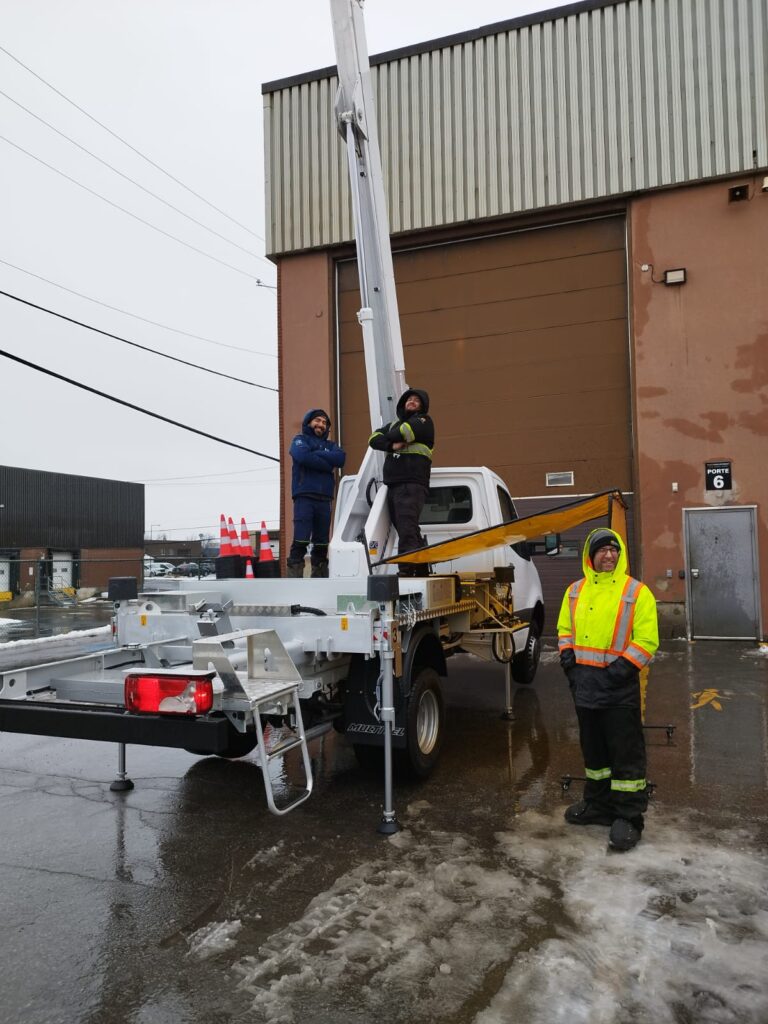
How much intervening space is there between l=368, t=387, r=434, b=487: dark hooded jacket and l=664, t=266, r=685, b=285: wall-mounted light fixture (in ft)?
27.3

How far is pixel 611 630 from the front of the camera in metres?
4.33

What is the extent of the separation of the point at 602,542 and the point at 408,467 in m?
2.24

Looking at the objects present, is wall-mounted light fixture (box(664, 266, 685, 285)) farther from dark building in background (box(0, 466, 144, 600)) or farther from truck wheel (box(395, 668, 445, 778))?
dark building in background (box(0, 466, 144, 600))

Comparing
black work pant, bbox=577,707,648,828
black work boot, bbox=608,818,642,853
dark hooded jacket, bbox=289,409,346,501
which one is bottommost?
black work boot, bbox=608,818,642,853

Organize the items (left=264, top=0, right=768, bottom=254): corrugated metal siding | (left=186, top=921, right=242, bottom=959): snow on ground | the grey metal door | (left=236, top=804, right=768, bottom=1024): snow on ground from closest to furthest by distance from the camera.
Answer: (left=236, top=804, right=768, bottom=1024): snow on ground
(left=186, top=921, right=242, bottom=959): snow on ground
the grey metal door
(left=264, top=0, right=768, bottom=254): corrugated metal siding

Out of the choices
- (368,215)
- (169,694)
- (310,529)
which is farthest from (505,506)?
(169,694)

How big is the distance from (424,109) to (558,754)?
12469 millimetres

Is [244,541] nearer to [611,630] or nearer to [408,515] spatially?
[408,515]

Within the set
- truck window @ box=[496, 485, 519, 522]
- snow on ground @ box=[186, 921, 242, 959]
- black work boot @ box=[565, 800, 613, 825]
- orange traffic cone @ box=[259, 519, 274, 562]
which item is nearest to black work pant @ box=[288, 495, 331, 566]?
orange traffic cone @ box=[259, 519, 274, 562]

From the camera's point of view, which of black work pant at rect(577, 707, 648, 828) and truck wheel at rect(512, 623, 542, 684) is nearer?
black work pant at rect(577, 707, 648, 828)

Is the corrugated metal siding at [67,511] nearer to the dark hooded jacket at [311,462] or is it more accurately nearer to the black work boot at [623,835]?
the dark hooded jacket at [311,462]

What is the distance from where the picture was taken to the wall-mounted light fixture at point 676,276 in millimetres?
12688

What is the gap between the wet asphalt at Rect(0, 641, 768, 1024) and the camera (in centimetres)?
282

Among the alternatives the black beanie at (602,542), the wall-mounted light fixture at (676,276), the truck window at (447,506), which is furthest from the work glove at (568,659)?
the wall-mounted light fixture at (676,276)
